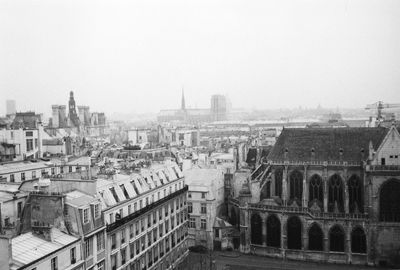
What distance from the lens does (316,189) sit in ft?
269

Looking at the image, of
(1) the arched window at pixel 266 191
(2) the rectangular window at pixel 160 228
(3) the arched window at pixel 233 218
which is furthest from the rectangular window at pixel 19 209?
(3) the arched window at pixel 233 218

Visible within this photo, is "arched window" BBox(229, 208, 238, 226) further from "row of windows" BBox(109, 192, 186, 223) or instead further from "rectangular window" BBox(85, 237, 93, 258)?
"rectangular window" BBox(85, 237, 93, 258)

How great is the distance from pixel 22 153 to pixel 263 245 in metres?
56.6

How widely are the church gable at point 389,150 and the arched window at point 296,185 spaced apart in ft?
44.7

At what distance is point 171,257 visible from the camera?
68.8m

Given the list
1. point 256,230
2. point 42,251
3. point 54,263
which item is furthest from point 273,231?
point 42,251

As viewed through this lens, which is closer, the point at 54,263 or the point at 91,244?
the point at 54,263

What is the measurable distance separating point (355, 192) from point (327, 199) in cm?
525

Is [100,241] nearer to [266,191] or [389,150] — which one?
[266,191]

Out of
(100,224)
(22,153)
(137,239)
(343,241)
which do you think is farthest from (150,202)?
(22,153)

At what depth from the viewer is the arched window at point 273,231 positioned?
79.8 metres

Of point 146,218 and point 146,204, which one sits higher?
point 146,204

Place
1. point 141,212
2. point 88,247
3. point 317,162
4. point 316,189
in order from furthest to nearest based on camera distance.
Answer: point 316,189
point 317,162
point 141,212
point 88,247

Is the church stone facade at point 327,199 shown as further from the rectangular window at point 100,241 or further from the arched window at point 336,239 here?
the rectangular window at point 100,241
